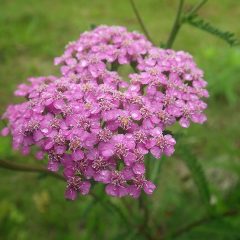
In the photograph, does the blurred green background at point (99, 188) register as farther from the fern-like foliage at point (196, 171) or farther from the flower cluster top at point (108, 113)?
the flower cluster top at point (108, 113)

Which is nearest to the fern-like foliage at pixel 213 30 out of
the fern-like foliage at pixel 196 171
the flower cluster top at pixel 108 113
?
the flower cluster top at pixel 108 113

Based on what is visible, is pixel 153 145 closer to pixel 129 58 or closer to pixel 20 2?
pixel 129 58

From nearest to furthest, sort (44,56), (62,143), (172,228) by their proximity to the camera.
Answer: (62,143) < (172,228) < (44,56)

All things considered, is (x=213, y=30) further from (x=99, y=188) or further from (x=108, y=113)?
(x=99, y=188)

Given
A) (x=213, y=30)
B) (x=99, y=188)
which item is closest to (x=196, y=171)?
(x=99, y=188)

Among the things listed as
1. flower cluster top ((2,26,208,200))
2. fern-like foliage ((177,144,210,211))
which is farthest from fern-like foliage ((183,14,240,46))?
fern-like foliage ((177,144,210,211))

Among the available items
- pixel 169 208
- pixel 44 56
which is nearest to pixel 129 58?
pixel 169 208

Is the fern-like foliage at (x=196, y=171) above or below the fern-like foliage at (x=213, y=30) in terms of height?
below

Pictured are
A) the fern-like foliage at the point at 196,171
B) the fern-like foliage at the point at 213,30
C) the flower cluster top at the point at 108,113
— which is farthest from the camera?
the fern-like foliage at the point at 196,171
